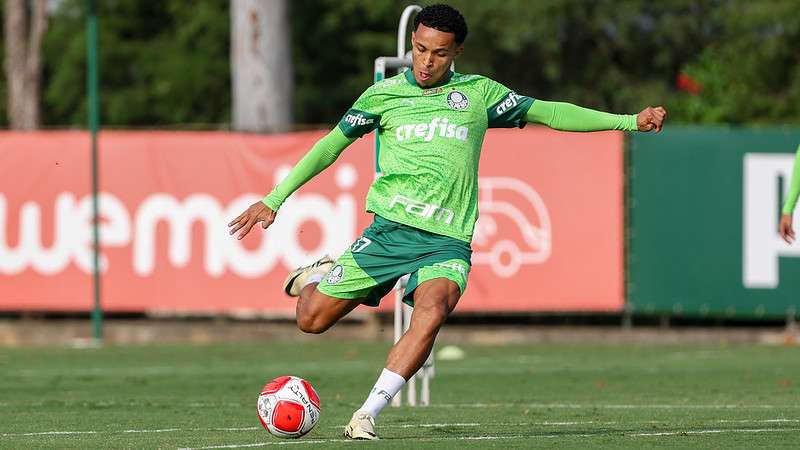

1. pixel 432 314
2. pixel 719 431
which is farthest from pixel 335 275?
pixel 719 431

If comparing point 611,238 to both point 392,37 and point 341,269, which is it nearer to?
point 341,269

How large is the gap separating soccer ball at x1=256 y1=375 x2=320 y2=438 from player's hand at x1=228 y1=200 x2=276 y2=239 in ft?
2.94

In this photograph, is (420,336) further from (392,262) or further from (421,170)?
(421,170)

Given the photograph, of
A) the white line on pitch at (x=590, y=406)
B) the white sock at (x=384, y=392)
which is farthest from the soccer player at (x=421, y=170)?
the white line on pitch at (x=590, y=406)

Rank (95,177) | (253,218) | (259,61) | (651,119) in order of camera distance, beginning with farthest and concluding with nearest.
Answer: (259,61), (95,177), (651,119), (253,218)

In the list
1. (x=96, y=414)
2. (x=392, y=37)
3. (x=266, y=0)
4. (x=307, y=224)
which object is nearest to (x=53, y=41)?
(x=392, y=37)

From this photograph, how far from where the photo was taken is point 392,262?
1038 cm

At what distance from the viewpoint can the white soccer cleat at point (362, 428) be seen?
9883mm

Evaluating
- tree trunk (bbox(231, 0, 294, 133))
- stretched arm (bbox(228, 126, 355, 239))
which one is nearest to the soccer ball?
stretched arm (bbox(228, 126, 355, 239))

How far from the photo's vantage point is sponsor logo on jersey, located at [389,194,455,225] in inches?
406

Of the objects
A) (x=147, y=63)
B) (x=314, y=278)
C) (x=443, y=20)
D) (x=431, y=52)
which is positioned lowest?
(x=314, y=278)

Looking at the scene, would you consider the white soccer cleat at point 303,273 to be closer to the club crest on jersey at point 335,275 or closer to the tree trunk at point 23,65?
the club crest on jersey at point 335,275

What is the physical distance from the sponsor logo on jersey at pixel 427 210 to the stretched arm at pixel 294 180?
20.5 inches

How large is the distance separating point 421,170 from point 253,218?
98cm
